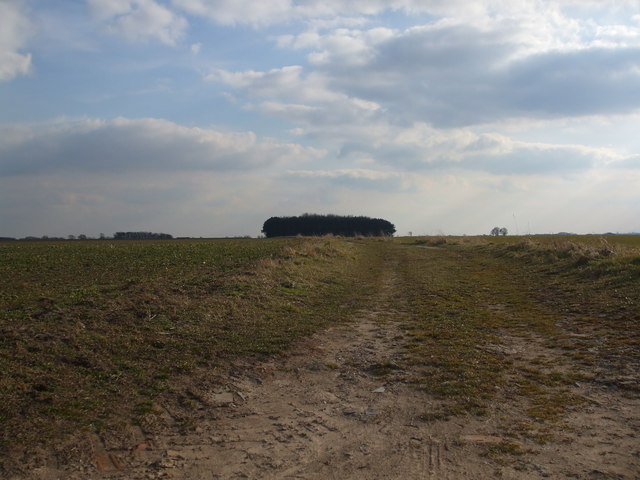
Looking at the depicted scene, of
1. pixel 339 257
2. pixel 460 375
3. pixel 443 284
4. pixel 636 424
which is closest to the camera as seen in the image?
pixel 636 424

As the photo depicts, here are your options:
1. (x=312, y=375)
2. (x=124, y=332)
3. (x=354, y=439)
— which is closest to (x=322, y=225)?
(x=124, y=332)

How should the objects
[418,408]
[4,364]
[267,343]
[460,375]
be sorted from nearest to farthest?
[418,408] → [4,364] → [460,375] → [267,343]

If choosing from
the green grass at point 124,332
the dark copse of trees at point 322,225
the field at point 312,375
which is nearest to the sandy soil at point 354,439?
the field at point 312,375

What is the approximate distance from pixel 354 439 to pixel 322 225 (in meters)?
111

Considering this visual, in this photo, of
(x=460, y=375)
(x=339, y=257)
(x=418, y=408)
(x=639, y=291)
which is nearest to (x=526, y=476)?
(x=418, y=408)

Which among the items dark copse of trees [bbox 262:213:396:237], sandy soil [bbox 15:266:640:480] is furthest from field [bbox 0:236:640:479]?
dark copse of trees [bbox 262:213:396:237]

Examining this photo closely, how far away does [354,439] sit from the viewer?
15.7ft

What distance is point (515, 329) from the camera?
31.6ft

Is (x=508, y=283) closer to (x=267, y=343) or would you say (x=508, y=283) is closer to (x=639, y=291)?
(x=639, y=291)

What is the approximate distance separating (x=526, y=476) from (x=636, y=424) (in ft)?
6.02

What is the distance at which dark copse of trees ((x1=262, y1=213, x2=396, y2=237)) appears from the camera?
115 metres

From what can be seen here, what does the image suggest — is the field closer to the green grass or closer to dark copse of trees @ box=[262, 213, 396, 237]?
the green grass

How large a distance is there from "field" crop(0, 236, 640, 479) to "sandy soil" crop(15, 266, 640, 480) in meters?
0.02

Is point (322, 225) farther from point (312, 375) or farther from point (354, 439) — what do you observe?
point (354, 439)
